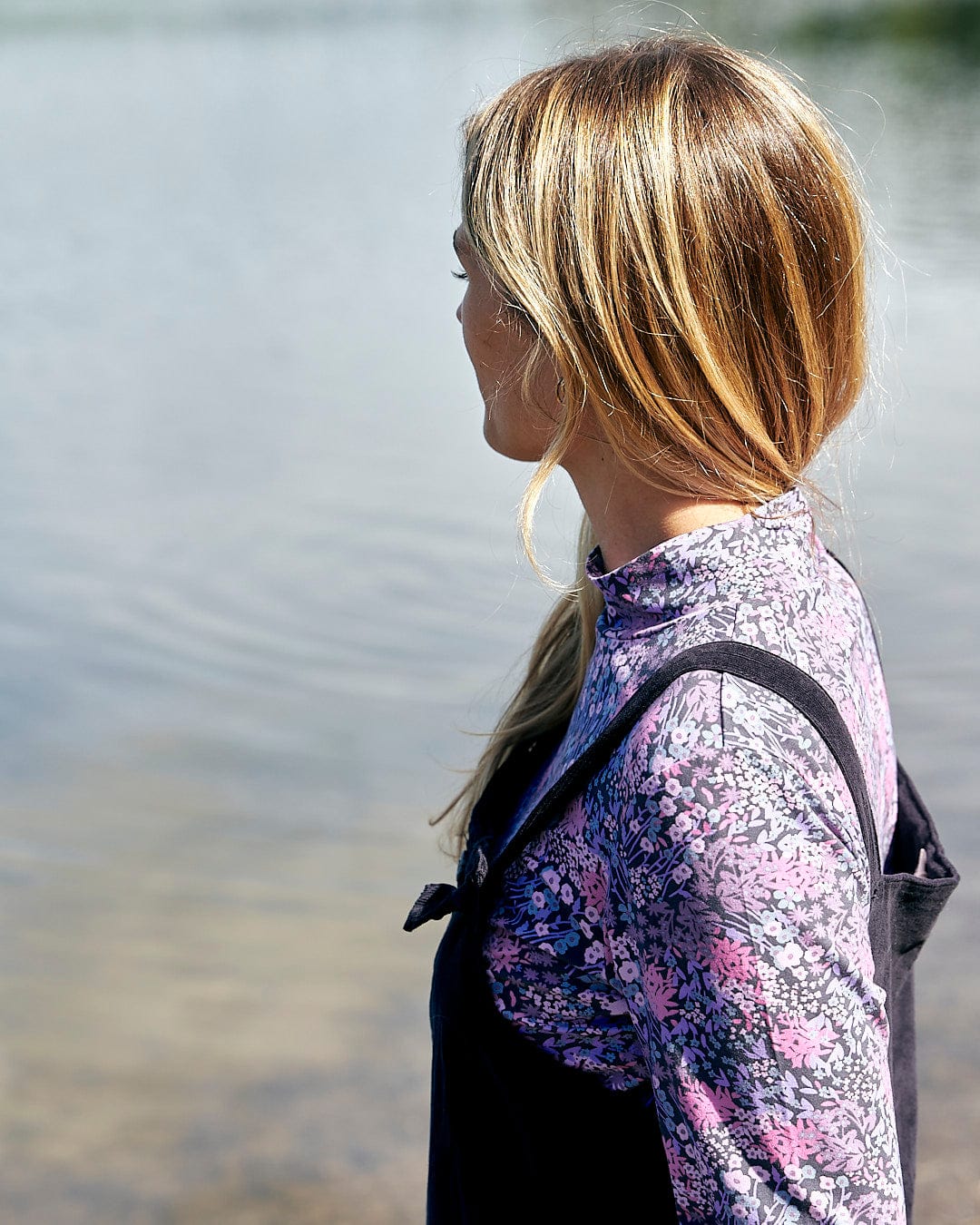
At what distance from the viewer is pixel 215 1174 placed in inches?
113

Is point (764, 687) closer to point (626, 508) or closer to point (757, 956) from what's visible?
point (757, 956)

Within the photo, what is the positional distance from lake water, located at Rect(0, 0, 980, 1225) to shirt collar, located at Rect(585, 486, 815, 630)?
473mm

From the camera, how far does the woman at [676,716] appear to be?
108 centimetres

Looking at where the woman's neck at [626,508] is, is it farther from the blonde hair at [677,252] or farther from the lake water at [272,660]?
the lake water at [272,660]

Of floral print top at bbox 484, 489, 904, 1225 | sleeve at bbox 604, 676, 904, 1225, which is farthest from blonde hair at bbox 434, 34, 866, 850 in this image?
sleeve at bbox 604, 676, 904, 1225

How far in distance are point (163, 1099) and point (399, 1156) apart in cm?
58

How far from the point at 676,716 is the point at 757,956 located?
201 millimetres

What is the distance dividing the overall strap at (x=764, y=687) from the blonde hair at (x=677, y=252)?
238 millimetres

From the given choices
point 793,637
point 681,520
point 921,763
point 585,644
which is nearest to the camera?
point 793,637

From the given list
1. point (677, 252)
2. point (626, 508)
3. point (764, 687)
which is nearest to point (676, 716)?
point (764, 687)

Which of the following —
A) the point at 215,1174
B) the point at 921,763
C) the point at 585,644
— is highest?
the point at 585,644

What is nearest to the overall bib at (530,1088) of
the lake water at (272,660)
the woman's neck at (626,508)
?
the woman's neck at (626,508)

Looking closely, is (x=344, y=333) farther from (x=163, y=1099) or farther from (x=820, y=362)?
(x=820, y=362)

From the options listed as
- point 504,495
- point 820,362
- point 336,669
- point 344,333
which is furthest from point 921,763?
point 344,333
